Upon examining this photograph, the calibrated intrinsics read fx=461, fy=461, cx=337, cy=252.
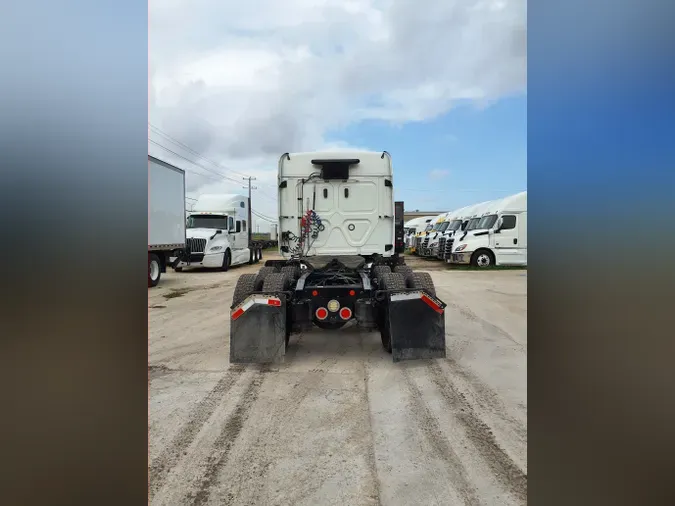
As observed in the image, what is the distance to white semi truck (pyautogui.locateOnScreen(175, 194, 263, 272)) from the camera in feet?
61.4

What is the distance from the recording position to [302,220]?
720 centimetres

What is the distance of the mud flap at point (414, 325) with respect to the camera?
5.52 m

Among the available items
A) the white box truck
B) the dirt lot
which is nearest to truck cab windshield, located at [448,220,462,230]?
the white box truck

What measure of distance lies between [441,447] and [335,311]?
2669 millimetres

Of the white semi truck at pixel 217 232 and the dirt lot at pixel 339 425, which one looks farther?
the white semi truck at pixel 217 232

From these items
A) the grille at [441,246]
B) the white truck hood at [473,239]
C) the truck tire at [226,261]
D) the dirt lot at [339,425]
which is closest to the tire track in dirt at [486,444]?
the dirt lot at [339,425]

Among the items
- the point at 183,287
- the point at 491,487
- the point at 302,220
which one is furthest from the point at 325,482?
the point at 183,287

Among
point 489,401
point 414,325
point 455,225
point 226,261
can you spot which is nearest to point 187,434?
point 489,401

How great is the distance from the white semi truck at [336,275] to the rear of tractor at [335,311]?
0.04 ft

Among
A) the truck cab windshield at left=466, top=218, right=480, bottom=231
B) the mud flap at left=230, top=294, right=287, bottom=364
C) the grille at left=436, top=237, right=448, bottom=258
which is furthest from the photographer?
the grille at left=436, top=237, right=448, bottom=258

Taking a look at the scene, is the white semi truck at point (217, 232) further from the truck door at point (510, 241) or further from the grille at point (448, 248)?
the truck door at point (510, 241)

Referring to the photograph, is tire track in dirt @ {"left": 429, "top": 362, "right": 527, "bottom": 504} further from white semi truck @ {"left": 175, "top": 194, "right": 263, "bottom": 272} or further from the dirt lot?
white semi truck @ {"left": 175, "top": 194, "right": 263, "bottom": 272}

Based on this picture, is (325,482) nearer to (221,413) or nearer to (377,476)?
(377,476)
